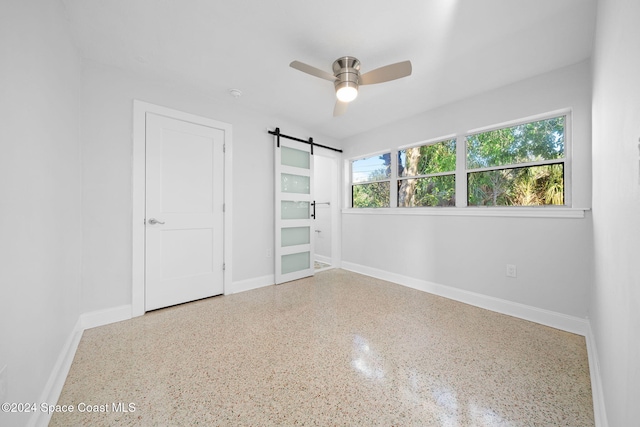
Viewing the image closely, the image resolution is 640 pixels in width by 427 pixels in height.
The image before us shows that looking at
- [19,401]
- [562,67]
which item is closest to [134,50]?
[19,401]

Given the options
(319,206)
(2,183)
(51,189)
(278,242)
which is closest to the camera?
(2,183)

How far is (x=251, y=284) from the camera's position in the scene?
3.28 m

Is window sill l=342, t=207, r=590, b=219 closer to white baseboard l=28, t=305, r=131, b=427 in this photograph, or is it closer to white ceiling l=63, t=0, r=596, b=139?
white ceiling l=63, t=0, r=596, b=139

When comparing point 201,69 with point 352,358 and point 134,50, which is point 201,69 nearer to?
point 134,50

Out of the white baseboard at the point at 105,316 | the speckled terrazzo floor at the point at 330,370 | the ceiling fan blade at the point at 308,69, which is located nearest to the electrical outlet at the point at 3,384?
the speckled terrazzo floor at the point at 330,370

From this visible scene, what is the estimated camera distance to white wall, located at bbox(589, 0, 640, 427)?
2.37 feet

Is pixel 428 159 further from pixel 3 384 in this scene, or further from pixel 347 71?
pixel 3 384

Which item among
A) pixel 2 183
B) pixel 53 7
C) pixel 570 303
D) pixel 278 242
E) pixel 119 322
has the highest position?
pixel 53 7

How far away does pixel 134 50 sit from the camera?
207cm

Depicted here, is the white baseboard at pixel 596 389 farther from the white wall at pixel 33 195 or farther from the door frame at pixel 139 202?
the door frame at pixel 139 202

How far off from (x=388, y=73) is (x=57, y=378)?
3198mm

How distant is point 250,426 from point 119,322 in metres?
1.96

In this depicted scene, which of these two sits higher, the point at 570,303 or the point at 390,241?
the point at 390,241

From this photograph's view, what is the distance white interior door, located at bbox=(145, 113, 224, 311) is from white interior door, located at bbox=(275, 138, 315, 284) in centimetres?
83
